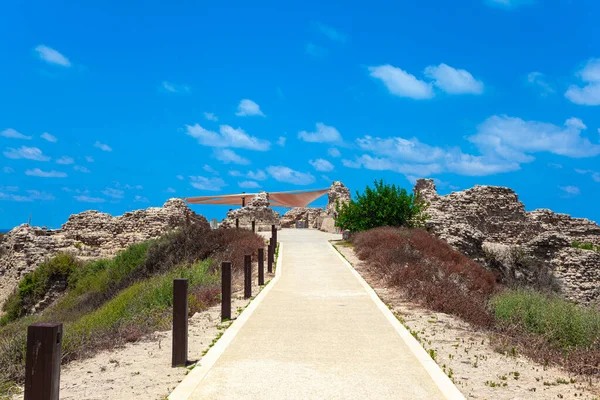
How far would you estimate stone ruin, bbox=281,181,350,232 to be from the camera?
147 ft

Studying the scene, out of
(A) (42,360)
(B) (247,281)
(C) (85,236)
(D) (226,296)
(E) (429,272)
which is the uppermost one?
(C) (85,236)

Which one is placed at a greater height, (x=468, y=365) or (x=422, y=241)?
(x=422, y=241)

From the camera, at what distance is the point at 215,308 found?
1225cm

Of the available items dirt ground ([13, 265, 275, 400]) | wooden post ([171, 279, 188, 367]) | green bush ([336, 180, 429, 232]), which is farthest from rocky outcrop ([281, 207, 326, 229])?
wooden post ([171, 279, 188, 367])

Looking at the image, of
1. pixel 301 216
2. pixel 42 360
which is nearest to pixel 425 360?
pixel 42 360

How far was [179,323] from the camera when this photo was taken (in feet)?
24.3

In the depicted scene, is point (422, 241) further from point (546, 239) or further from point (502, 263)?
point (546, 239)

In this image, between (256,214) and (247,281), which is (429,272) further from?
(256,214)

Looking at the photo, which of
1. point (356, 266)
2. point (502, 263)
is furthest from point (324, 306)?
point (502, 263)

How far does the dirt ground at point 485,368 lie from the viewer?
667cm

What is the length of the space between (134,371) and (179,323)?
83 cm

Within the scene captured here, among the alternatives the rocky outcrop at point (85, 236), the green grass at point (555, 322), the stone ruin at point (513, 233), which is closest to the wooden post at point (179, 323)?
the green grass at point (555, 322)

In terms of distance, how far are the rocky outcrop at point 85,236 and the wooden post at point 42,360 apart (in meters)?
24.3

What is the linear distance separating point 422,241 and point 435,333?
1223 centimetres
